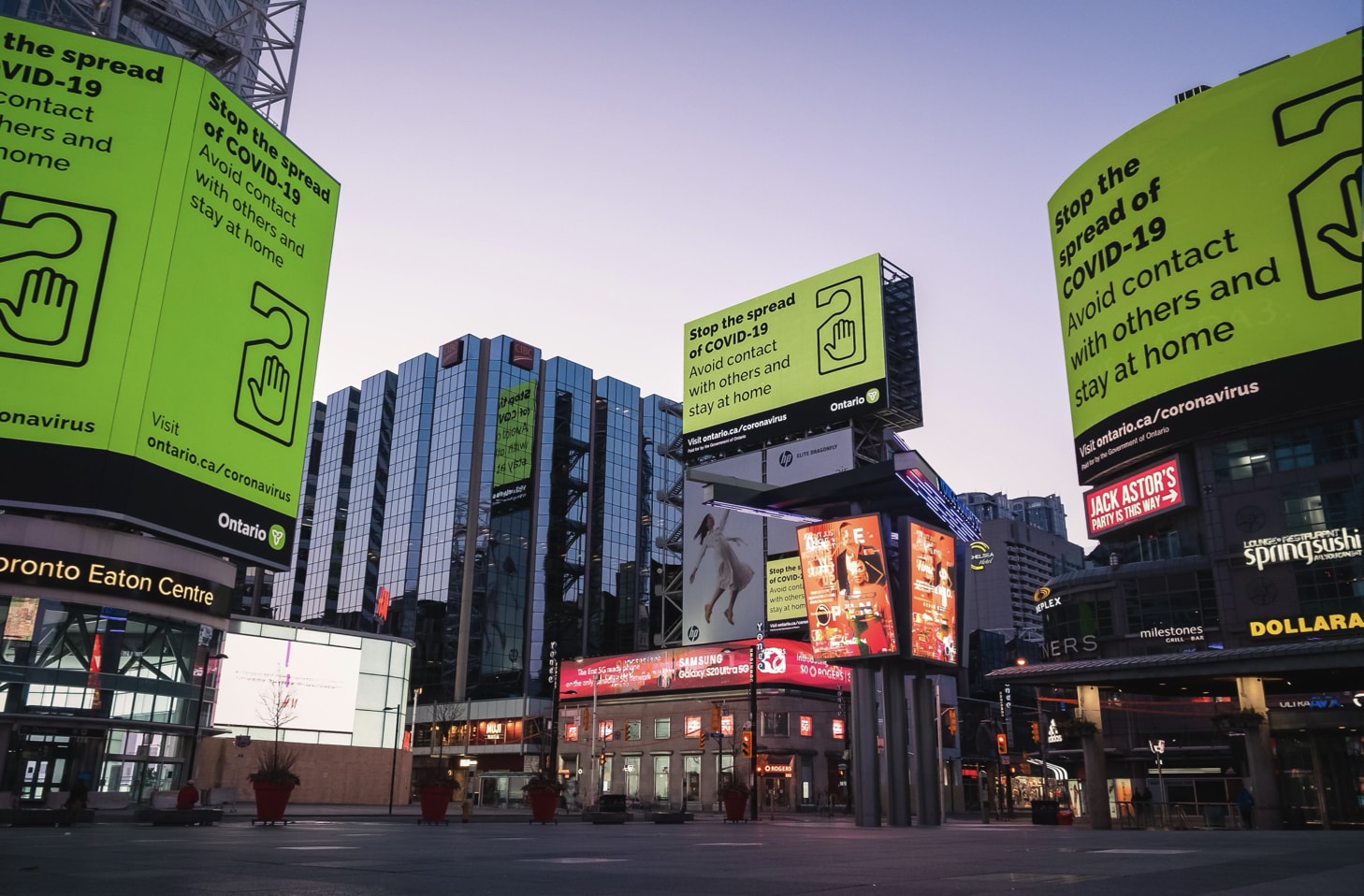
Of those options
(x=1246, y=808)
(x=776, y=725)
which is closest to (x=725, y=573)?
(x=776, y=725)

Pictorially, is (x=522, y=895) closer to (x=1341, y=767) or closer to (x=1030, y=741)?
(x=1341, y=767)

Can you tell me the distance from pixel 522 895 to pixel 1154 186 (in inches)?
2406

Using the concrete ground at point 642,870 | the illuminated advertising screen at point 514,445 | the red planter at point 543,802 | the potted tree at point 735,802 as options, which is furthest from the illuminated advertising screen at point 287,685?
the illuminated advertising screen at point 514,445

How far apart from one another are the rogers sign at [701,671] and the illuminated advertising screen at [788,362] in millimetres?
20162

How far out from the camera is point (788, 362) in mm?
91000

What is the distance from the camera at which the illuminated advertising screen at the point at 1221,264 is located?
50.0 metres

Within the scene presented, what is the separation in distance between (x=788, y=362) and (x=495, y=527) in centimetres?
5362

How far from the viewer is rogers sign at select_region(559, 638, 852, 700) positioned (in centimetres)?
8162

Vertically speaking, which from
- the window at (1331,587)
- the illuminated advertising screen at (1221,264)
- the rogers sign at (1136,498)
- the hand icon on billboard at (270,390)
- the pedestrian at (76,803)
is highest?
the illuminated advertising screen at (1221,264)

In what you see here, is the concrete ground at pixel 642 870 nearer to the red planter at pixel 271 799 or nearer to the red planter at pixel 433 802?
the red planter at pixel 271 799

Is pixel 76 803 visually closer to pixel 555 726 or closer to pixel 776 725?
pixel 555 726

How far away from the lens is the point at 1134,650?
223ft

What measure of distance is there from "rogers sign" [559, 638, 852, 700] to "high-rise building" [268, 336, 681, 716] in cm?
2291

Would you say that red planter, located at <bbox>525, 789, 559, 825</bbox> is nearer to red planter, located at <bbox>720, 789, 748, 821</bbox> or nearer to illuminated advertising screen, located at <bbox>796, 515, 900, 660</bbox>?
red planter, located at <bbox>720, 789, 748, 821</bbox>
